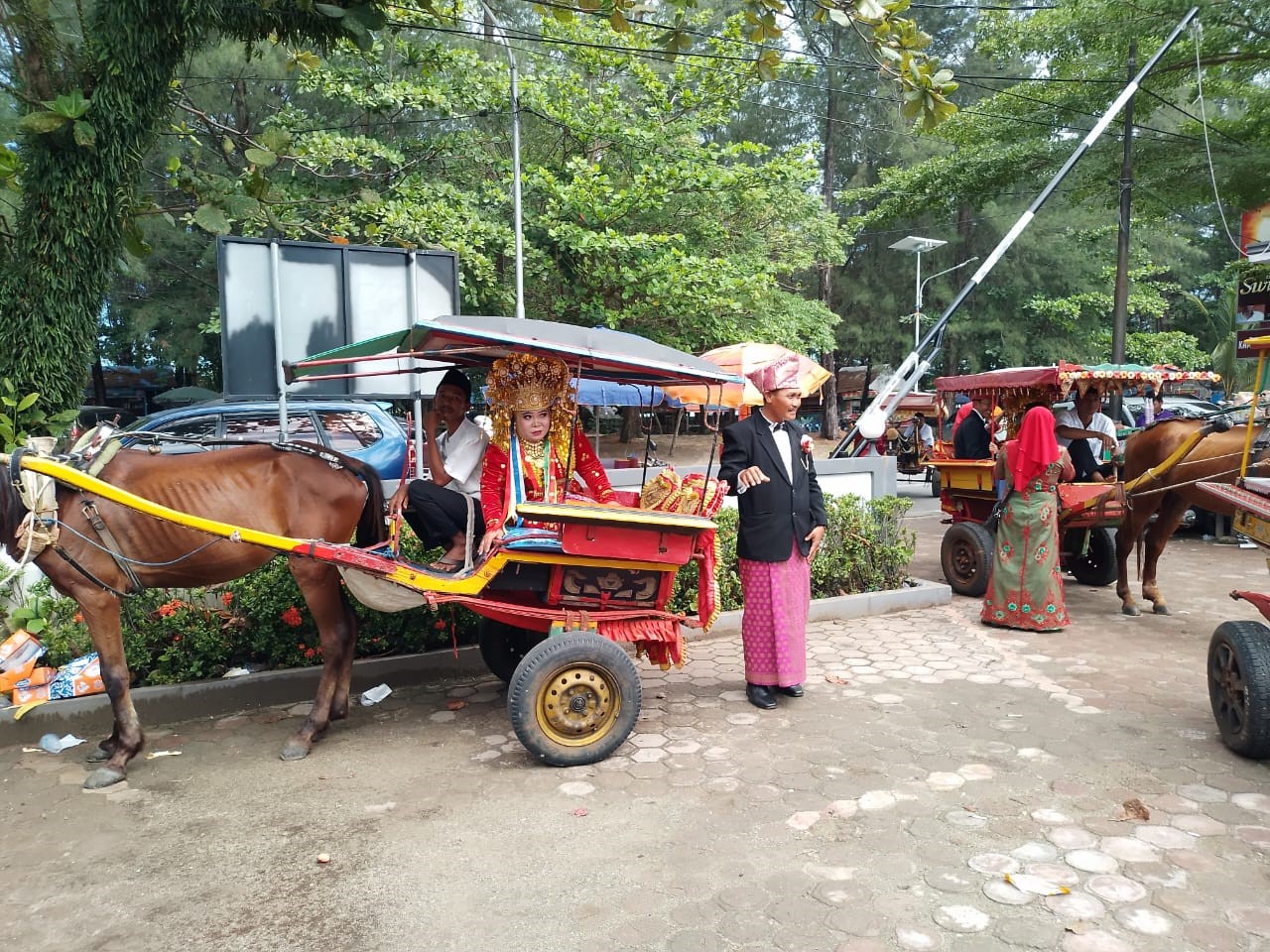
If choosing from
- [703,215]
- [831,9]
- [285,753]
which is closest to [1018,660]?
[831,9]

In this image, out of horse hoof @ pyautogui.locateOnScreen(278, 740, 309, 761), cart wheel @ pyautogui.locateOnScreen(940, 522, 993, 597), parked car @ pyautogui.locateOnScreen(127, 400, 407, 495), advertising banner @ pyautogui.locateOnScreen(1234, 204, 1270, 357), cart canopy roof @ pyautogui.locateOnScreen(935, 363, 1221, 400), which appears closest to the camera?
horse hoof @ pyautogui.locateOnScreen(278, 740, 309, 761)

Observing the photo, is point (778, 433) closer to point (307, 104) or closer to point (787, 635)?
point (787, 635)

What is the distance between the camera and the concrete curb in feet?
16.3

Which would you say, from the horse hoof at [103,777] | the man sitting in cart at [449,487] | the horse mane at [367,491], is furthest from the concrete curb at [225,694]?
the man sitting in cart at [449,487]

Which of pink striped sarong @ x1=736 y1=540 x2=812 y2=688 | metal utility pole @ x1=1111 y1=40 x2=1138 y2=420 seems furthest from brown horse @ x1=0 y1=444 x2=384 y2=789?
metal utility pole @ x1=1111 y1=40 x2=1138 y2=420

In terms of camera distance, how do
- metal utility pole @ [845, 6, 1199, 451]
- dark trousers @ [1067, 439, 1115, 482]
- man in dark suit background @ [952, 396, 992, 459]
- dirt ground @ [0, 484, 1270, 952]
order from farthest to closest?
metal utility pole @ [845, 6, 1199, 451] < man in dark suit background @ [952, 396, 992, 459] < dark trousers @ [1067, 439, 1115, 482] < dirt ground @ [0, 484, 1270, 952]

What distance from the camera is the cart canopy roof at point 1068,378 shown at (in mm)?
7293

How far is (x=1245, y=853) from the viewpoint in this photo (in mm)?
3461

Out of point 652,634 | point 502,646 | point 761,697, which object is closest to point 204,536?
point 502,646

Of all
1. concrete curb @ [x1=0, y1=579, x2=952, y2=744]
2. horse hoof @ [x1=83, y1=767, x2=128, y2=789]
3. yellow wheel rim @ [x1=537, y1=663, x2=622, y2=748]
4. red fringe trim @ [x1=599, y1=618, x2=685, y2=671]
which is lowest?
horse hoof @ [x1=83, y1=767, x2=128, y2=789]

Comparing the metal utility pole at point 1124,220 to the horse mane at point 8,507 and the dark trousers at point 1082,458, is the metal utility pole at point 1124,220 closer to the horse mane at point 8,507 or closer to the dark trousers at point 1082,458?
the dark trousers at point 1082,458

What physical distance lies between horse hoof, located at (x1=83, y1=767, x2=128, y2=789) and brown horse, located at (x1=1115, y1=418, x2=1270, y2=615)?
7421 mm

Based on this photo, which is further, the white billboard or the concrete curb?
the white billboard

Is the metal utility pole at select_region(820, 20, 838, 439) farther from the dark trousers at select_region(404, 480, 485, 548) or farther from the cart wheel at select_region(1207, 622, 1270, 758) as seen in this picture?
the dark trousers at select_region(404, 480, 485, 548)
